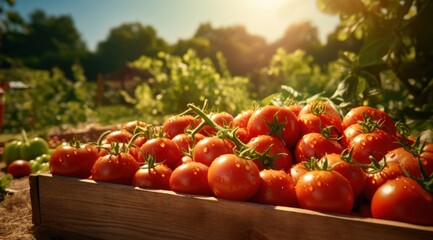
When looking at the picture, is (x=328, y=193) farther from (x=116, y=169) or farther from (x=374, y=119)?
(x=116, y=169)

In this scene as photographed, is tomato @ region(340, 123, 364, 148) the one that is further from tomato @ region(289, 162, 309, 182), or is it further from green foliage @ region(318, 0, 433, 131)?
green foliage @ region(318, 0, 433, 131)

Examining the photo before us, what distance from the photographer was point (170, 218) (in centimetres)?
154

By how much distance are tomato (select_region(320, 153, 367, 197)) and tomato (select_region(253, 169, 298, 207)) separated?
0.59 ft

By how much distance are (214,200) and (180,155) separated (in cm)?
48

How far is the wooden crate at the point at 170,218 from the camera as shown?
1.24 metres

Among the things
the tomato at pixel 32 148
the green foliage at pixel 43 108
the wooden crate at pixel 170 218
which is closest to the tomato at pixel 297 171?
the wooden crate at pixel 170 218

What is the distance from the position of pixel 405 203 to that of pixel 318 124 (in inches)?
27.8

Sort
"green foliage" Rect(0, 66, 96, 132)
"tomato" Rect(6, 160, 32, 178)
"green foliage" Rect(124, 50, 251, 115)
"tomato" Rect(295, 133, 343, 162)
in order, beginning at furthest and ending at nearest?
"green foliage" Rect(0, 66, 96, 132) < "green foliage" Rect(124, 50, 251, 115) < "tomato" Rect(6, 160, 32, 178) < "tomato" Rect(295, 133, 343, 162)

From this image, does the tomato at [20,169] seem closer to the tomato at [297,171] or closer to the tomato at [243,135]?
the tomato at [243,135]

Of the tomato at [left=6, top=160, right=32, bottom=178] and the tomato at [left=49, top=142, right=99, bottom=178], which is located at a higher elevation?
the tomato at [left=49, top=142, right=99, bottom=178]

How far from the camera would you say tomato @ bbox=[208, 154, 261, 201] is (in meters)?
1.43

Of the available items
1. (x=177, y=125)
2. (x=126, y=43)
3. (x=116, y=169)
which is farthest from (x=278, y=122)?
(x=126, y=43)

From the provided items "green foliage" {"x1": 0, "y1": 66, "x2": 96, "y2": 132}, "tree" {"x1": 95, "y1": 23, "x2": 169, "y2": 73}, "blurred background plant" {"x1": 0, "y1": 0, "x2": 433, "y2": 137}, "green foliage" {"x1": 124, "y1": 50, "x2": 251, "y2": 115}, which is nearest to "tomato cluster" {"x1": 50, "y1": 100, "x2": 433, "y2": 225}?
"blurred background plant" {"x1": 0, "y1": 0, "x2": 433, "y2": 137}

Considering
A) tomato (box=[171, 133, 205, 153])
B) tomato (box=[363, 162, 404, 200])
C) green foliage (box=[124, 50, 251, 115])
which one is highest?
green foliage (box=[124, 50, 251, 115])
